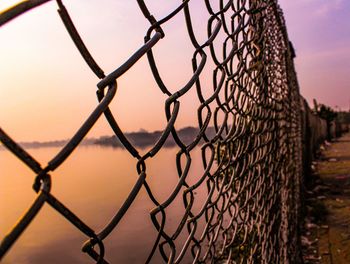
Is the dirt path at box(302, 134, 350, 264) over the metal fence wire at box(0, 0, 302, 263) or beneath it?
beneath

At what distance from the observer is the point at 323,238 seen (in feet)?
16.9

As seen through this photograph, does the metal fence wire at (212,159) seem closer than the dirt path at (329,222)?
Yes

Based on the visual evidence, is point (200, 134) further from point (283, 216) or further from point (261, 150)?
point (283, 216)

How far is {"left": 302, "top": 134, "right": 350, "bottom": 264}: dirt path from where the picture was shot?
4547 millimetres

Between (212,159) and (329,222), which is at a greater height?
(212,159)

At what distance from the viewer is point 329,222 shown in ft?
19.4

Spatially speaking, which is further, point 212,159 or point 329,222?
point 329,222

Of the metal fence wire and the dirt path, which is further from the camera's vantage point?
the dirt path

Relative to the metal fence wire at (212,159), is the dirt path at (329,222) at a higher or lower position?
lower

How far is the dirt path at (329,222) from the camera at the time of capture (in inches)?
179

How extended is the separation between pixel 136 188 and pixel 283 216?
Result: 2.66m

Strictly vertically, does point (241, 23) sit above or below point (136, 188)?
above

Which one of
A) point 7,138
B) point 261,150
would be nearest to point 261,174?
point 261,150

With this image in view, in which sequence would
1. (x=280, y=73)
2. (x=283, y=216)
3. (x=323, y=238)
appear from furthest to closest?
(x=323, y=238) → (x=280, y=73) → (x=283, y=216)
